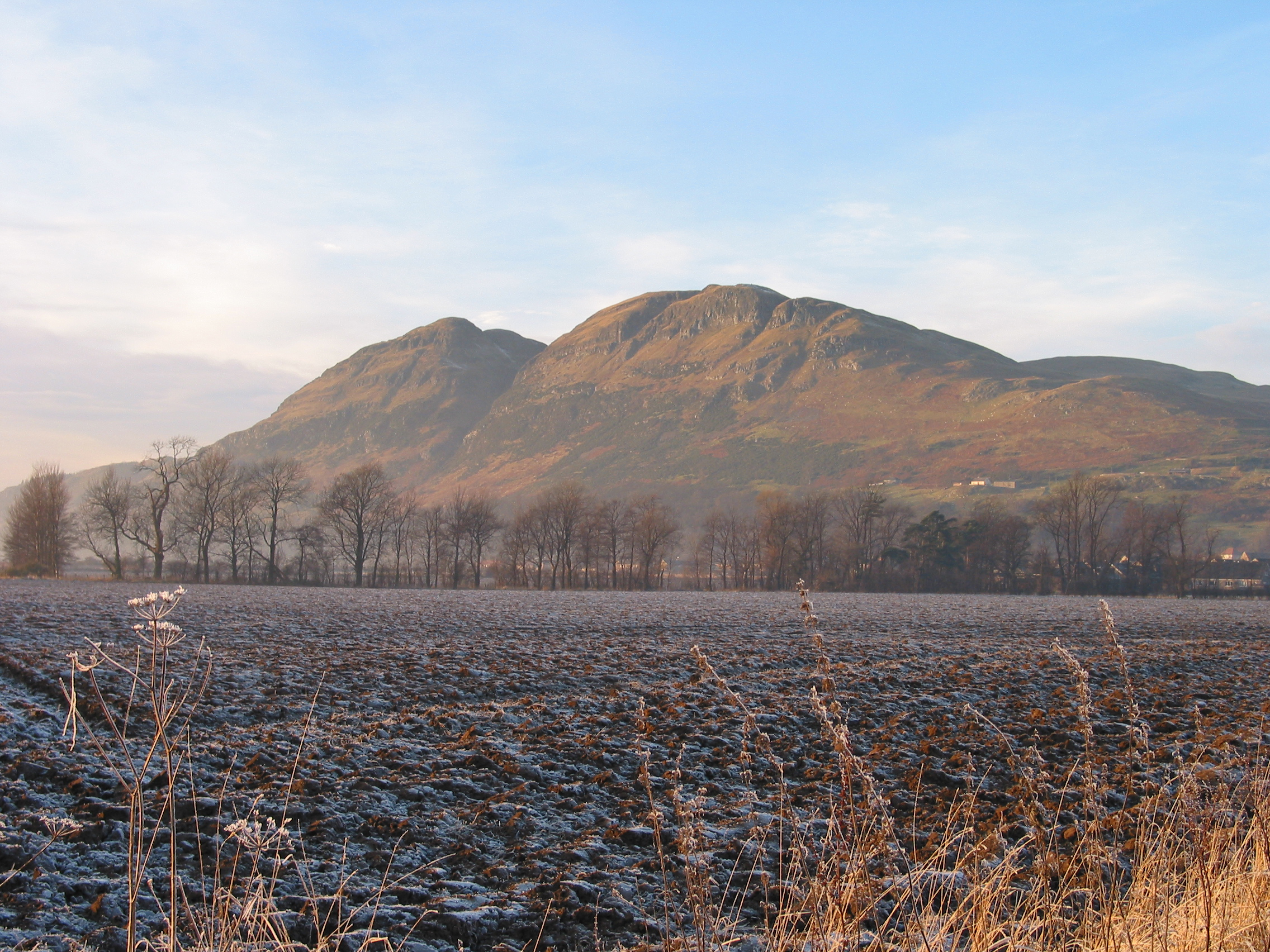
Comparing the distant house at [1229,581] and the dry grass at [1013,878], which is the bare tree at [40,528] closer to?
the dry grass at [1013,878]

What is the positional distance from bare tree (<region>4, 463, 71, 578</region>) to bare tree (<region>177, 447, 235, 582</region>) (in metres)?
13.3

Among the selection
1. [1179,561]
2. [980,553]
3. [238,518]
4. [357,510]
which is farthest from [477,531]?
[1179,561]

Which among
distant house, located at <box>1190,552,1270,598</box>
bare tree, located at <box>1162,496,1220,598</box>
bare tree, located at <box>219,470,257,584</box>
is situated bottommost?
distant house, located at <box>1190,552,1270,598</box>

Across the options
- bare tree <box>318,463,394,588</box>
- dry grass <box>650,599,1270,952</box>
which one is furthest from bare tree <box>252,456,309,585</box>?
dry grass <box>650,599,1270,952</box>

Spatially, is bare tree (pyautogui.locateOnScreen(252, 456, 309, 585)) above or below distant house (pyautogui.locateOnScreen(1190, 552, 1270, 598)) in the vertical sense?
above

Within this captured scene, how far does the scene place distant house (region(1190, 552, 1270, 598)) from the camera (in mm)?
120875

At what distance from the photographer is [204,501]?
10956cm

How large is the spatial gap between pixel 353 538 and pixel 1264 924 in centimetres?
11697

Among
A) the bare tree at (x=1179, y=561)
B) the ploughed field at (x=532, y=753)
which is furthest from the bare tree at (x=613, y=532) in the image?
the ploughed field at (x=532, y=753)

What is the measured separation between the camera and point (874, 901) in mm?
4438

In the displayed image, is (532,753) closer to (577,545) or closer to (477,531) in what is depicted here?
(477,531)

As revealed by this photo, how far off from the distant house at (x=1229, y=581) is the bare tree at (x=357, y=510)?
118449 mm

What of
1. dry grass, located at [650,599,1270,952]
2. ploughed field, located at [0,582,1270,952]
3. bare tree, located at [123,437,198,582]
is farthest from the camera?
bare tree, located at [123,437,198,582]

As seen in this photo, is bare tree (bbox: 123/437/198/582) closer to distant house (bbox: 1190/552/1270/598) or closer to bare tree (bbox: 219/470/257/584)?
bare tree (bbox: 219/470/257/584)
